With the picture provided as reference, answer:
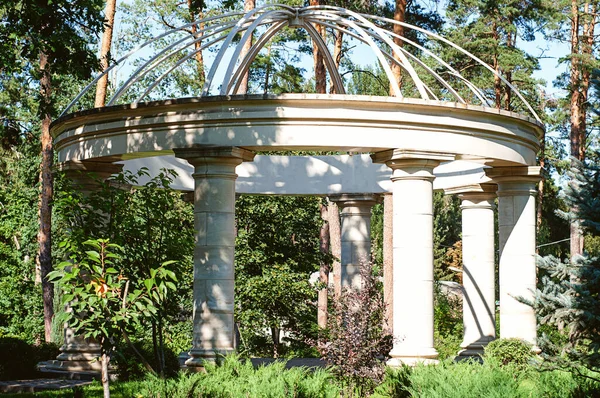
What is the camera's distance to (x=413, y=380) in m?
16.2

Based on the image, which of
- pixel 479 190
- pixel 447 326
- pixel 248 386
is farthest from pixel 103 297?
pixel 447 326

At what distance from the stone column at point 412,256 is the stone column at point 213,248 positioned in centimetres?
384

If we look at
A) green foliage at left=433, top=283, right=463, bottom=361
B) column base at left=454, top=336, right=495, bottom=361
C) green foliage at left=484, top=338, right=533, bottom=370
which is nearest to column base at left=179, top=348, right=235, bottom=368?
green foliage at left=484, top=338, right=533, bottom=370

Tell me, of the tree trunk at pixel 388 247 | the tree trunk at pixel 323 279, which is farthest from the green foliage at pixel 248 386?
the tree trunk at pixel 323 279

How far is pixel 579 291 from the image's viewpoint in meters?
13.6

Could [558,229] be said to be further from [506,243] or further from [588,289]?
[588,289]

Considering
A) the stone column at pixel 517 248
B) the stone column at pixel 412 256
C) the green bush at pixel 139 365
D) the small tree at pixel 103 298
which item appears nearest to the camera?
the small tree at pixel 103 298

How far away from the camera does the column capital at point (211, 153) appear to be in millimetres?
18875

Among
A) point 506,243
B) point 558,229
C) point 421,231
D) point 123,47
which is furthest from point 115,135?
point 558,229

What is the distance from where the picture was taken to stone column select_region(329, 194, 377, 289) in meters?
29.2

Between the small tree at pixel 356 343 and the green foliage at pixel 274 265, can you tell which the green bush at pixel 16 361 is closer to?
the small tree at pixel 356 343

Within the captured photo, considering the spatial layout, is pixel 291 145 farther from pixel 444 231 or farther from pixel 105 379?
pixel 444 231

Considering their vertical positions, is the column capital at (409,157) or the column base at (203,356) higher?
the column capital at (409,157)

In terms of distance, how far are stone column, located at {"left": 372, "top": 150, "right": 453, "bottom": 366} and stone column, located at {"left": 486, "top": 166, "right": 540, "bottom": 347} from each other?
13.7 feet
